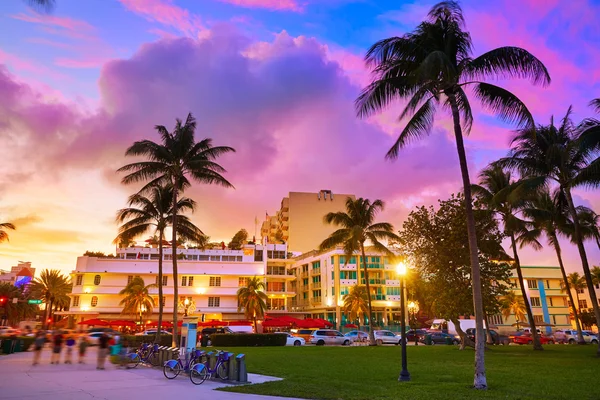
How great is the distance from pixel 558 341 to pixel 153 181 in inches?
1876

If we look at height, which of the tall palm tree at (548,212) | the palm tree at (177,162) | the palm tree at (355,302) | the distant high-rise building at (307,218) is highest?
the distant high-rise building at (307,218)

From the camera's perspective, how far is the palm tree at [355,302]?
60594mm

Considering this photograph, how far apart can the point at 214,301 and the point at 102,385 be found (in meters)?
50.8

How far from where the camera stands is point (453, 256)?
2998 centimetres

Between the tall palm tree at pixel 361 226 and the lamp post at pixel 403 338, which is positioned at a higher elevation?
the tall palm tree at pixel 361 226

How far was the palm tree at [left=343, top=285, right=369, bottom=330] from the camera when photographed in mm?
60594

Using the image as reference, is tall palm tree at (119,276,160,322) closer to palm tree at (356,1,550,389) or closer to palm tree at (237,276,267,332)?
palm tree at (237,276,267,332)

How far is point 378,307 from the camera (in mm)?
67312

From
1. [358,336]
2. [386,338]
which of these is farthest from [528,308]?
[358,336]

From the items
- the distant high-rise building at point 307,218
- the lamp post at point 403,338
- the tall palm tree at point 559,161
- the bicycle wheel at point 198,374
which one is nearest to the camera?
the bicycle wheel at point 198,374

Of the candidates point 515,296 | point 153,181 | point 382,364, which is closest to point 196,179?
point 153,181

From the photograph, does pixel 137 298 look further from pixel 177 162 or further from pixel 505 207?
pixel 505 207

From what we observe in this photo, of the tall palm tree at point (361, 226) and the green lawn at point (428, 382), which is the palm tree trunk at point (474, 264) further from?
the tall palm tree at point (361, 226)

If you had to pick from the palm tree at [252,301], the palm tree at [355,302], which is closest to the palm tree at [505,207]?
the palm tree at [355,302]
